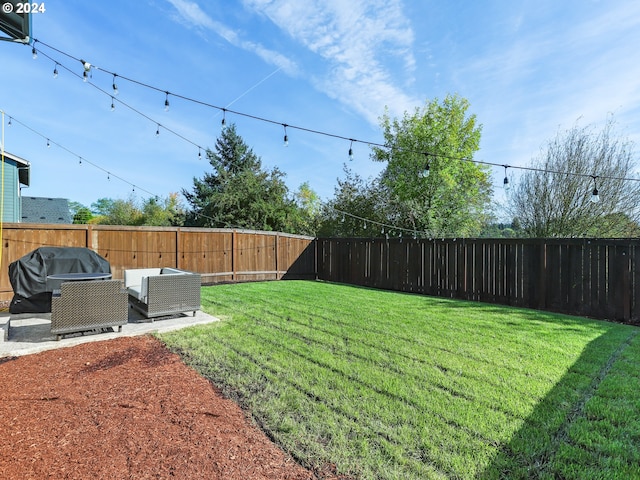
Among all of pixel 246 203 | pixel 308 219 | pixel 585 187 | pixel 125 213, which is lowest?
pixel 308 219

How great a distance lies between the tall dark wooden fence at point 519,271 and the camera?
526 cm

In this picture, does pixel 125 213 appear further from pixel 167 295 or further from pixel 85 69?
pixel 167 295

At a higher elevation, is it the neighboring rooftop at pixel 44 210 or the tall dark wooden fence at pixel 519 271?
the neighboring rooftop at pixel 44 210

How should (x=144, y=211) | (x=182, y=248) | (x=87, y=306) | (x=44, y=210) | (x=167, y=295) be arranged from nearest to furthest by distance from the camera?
(x=87, y=306), (x=167, y=295), (x=182, y=248), (x=44, y=210), (x=144, y=211)

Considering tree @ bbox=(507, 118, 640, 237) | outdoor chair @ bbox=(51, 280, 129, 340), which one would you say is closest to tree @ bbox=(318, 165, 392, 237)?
tree @ bbox=(507, 118, 640, 237)

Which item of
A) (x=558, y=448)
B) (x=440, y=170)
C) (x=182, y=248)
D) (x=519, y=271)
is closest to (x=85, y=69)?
(x=182, y=248)

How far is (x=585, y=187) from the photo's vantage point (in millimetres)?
8680

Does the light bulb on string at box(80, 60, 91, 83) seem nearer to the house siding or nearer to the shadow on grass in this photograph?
the shadow on grass

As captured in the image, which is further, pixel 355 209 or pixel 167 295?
pixel 355 209

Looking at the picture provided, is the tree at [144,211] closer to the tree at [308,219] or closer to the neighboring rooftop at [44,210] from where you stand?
the neighboring rooftop at [44,210]

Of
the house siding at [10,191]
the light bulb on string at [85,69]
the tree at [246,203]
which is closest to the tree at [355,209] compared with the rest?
the tree at [246,203]

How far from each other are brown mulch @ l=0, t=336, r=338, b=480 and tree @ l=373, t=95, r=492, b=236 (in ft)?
41.5

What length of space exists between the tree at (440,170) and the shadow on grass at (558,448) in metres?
11.8

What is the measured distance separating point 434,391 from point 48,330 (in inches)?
181
